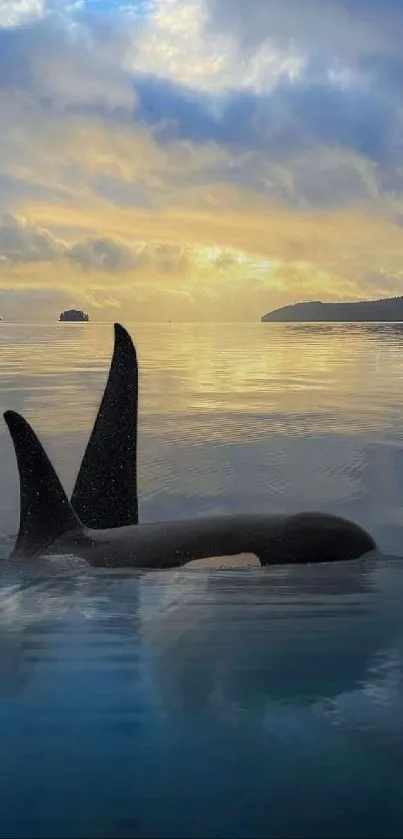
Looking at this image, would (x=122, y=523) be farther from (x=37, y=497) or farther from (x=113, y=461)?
(x=37, y=497)

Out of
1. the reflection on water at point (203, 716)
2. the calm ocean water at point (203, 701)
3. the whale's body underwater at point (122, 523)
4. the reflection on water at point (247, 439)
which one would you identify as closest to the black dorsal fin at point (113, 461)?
the whale's body underwater at point (122, 523)

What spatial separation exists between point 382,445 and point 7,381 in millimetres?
19163

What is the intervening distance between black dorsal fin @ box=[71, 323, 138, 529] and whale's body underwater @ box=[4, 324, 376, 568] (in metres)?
0.01

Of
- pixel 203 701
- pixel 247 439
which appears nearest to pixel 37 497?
pixel 203 701

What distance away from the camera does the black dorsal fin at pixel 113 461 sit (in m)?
10.3

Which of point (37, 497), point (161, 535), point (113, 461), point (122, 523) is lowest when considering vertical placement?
point (122, 523)

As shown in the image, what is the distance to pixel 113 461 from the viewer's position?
10.4m

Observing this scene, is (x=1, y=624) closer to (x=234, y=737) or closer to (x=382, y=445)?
(x=234, y=737)

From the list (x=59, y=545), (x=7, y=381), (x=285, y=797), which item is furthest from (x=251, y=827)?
(x=7, y=381)

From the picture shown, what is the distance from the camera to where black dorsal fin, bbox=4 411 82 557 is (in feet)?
29.7

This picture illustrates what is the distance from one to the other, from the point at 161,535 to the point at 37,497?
1.48 m

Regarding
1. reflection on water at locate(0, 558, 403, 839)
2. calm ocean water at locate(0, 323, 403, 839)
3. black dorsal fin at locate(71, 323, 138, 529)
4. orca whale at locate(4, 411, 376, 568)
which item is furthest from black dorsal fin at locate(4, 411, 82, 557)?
reflection on water at locate(0, 558, 403, 839)

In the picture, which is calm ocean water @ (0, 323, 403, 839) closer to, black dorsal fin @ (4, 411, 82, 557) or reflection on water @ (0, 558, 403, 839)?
reflection on water @ (0, 558, 403, 839)

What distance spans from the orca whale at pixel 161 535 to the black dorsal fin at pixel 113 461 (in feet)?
3.97
